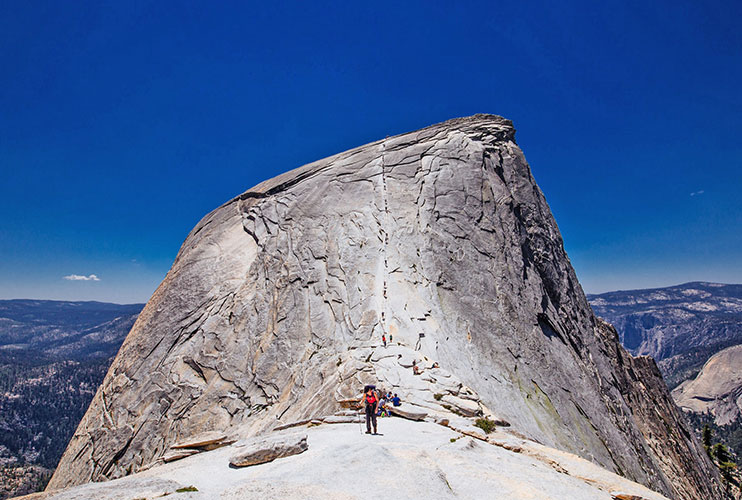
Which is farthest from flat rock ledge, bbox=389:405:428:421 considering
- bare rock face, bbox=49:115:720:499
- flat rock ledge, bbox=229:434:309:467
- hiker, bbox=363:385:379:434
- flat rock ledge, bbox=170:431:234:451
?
flat rock ledge, bbox=170:431:234:451

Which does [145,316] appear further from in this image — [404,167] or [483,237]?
[483,237]

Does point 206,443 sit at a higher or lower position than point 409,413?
lower

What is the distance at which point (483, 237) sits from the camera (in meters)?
29.0

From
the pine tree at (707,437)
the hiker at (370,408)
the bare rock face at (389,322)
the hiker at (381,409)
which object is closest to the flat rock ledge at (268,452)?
the hiker at (370,408)

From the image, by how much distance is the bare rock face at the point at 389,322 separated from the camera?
21.6 meters

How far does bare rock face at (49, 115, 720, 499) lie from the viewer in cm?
2162

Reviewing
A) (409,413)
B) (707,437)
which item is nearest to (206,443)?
(409,413)

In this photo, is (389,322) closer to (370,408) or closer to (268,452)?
(370,408)

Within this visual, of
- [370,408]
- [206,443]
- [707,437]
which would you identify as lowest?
[707,437]

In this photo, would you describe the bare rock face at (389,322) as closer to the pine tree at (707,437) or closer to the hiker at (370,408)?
the hiker at (370,408)

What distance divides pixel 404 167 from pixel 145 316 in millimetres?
25095

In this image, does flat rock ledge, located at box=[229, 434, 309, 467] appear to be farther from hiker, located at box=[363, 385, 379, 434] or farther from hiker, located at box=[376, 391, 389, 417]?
hiker, located at box=[376, 391, 389, 417]

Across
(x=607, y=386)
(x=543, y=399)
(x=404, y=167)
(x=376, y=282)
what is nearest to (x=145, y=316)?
(x=376, y=282)

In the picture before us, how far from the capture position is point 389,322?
77.0 feet
